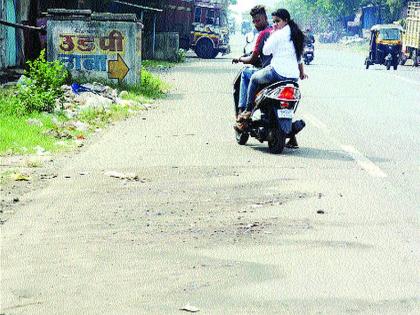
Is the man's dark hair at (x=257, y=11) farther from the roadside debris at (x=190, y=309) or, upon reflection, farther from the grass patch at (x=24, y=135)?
the roadside debris at (x=190, y=309)

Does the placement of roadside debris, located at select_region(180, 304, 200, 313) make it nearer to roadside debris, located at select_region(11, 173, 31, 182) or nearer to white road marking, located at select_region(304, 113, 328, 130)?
roadside debris, located at select_region(11, 173, 31, 182)

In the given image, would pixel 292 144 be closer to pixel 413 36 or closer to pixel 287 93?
pixel 287 93

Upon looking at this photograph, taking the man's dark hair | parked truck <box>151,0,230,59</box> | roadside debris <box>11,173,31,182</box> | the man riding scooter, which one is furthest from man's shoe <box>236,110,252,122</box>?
parked truck <box>151,0,230,59</box>

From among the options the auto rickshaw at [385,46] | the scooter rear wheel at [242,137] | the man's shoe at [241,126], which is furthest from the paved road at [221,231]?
the auto rickshaw at [385,46]

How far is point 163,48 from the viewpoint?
39000 mm

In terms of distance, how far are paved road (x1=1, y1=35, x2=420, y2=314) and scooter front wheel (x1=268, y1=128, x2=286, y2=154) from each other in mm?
206

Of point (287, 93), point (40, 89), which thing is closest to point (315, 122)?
point (287, 93)

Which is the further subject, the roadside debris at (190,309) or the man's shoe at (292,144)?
the man's shoe at (292,144)

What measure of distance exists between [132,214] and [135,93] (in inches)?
477

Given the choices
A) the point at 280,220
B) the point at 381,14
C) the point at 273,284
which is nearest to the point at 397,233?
the point at 280,220

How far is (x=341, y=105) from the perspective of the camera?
60.4 feet

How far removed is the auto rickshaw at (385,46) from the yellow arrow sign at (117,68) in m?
20.6

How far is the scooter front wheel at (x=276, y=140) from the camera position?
10.9 m

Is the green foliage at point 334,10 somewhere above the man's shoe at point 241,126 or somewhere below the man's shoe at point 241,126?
below
